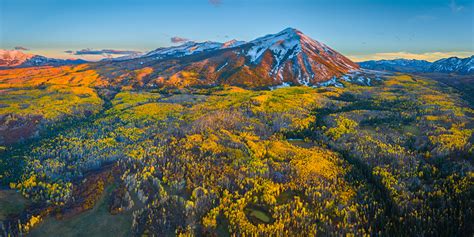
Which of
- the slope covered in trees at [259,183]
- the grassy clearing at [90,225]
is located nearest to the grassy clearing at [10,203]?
the slope covered in trees at [259,183]

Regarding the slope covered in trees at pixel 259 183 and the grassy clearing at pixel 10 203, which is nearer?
the slope covered in trees at pixel 259 183

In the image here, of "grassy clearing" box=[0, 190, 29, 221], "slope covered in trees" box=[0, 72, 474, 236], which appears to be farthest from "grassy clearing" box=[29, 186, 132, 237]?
"grassy clearing" box=[0, 190, 29, 221]

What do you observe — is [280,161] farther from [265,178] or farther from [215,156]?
[215,156]

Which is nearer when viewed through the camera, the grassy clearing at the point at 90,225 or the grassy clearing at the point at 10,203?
the grassy clearing at the point at 90,225

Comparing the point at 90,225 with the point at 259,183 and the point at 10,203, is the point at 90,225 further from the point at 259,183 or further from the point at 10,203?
the point at 259,183

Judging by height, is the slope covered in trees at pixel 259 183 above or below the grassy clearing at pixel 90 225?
above

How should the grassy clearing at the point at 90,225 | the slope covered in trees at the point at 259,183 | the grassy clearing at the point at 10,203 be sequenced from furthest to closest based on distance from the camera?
the grassy clearing at the point at 10,203 → the slope covered in trees at the point at 259,183 → the grassy clearing at the point at 90,225

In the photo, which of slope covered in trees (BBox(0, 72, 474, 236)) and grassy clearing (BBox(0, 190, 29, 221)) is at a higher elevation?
slope covered in trees (BBox(0, 72, 474, 236))

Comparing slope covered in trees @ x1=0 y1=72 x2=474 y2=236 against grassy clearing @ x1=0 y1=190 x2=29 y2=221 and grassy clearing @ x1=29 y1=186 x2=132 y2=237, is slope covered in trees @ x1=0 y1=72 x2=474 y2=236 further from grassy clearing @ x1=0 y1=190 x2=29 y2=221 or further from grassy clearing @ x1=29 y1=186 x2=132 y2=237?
grassy clearing @ x1=0 y1=190 x2=29 y2=221

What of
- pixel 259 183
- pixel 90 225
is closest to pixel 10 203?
pixel 90 225

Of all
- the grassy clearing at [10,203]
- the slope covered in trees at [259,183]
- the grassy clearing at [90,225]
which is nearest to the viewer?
the grassy clearing at [90,225]

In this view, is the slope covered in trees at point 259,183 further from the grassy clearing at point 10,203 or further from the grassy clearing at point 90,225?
the grassy clearing at point 10,203

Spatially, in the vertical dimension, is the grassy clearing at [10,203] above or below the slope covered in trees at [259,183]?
below
